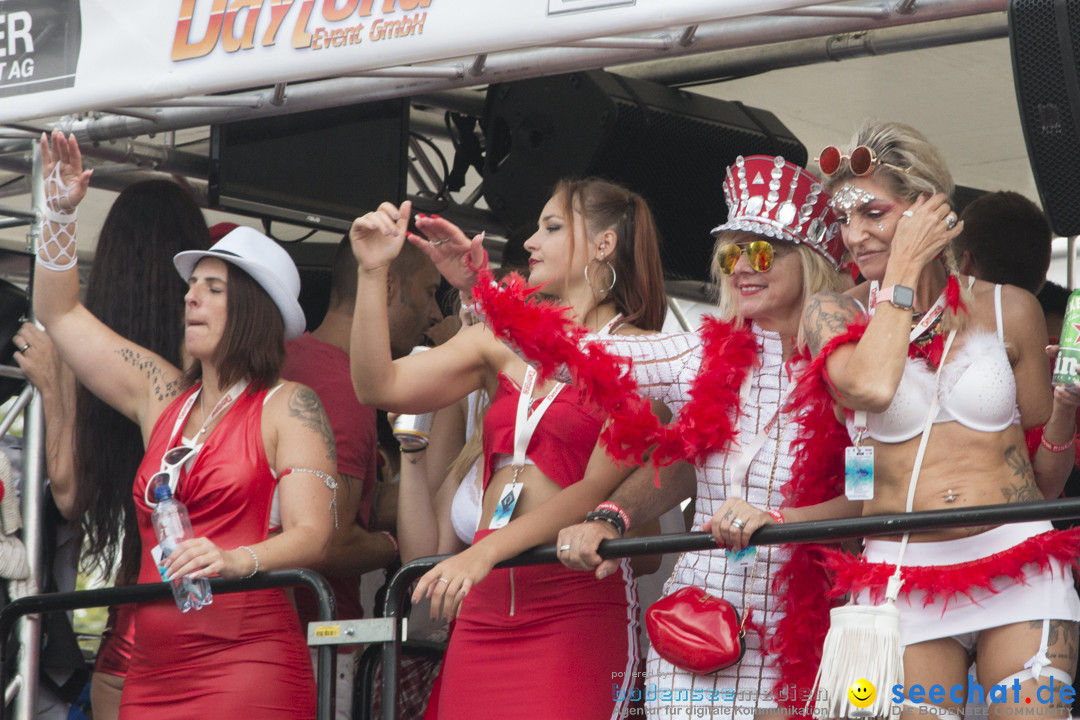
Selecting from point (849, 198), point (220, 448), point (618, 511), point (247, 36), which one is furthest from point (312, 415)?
point (849, 198)

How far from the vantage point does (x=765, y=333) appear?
3.46m

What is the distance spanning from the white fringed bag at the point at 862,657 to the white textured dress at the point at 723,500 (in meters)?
0.35

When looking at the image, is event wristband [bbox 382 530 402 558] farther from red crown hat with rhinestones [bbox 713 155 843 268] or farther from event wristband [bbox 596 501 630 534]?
red crown hat with rhinestones [bbox 713 155 843 268]

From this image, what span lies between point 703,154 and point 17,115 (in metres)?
2.46

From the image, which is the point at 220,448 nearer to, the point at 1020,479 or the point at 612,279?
the point at 612,279

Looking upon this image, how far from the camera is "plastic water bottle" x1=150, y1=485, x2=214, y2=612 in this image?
338 centimetres

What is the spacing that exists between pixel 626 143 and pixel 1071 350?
2660 mm

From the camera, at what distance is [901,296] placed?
291cm

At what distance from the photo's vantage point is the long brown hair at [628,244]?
3734mm

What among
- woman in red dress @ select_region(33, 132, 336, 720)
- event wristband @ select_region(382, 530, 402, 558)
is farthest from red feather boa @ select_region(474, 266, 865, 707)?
event wristband @ select_region(382, 530, 402, 558)

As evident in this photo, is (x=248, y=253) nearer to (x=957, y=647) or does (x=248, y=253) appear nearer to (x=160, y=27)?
(x=160, y=27)

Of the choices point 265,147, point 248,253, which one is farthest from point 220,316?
point 265,147

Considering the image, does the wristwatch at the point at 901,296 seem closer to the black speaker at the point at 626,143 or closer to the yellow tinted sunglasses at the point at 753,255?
the yellow tinted sunglasses at the point at 753,255

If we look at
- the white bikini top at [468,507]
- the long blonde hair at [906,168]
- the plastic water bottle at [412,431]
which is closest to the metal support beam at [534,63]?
the long blonde hair at [906,168]
